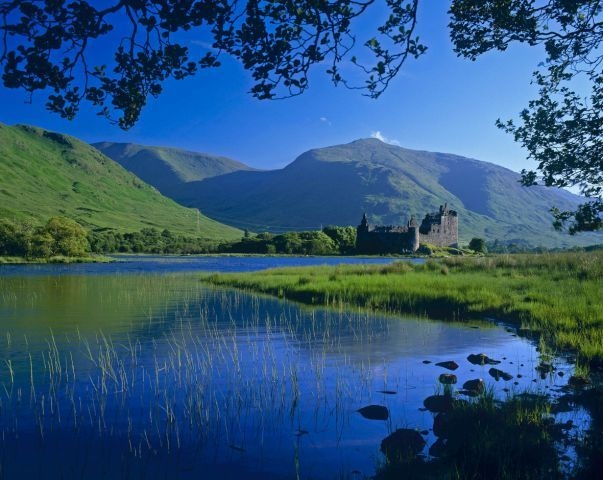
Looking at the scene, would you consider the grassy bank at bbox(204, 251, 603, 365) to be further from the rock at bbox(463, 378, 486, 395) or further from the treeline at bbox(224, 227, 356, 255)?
the treeline at bbox(224, 227, 356, 255)

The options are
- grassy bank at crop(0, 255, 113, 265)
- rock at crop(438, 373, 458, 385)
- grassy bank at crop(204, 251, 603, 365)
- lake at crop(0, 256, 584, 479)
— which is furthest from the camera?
grassy bank at crop(0, 255, 113, 265)

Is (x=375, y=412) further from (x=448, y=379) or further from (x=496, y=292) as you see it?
Result: (x=496, y=292)

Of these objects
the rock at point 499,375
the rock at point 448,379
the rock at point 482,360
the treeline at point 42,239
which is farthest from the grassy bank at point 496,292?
the treeline at point 42,239

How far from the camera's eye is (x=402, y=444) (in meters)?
9.94

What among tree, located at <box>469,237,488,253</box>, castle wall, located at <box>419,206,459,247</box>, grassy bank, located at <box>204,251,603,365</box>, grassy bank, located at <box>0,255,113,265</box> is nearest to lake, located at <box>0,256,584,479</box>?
grassy bank, located at <box>204,251,603,365</box>

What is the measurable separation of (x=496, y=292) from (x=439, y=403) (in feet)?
66.4

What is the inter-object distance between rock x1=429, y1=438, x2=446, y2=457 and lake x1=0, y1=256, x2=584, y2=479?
3.11ft

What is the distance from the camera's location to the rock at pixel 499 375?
15064 mm

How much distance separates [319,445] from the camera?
427 inches

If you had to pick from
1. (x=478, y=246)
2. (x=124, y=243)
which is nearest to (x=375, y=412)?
(x=478, y=246)

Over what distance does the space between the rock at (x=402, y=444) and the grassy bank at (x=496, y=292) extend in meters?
8.62

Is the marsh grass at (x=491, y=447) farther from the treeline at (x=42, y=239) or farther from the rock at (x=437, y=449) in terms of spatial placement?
the treeline at (x=42, y=239)

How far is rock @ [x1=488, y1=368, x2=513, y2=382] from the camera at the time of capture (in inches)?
593

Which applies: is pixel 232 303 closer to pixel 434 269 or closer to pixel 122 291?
pixel 122 291
